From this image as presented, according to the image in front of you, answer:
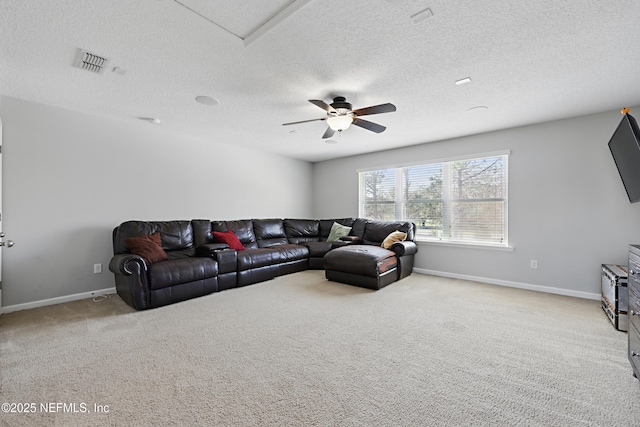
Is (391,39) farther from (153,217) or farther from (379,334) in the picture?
(153,217)

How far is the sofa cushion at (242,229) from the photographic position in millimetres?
4746

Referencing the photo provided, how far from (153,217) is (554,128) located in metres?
6.22

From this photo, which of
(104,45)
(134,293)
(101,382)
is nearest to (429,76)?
(104,45)

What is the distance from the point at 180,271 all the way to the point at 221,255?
23.9 inches

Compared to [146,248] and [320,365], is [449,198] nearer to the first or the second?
[320,365]

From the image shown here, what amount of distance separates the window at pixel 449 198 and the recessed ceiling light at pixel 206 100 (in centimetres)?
372

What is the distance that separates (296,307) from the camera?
3.21 meters

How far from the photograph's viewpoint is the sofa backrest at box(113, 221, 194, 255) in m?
3.61

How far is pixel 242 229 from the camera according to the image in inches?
198

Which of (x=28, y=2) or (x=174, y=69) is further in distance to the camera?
(x=174, y=69)

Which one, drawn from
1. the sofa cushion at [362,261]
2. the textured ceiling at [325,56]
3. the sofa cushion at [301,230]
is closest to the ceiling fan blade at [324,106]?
the textured ceiling at [325,56]

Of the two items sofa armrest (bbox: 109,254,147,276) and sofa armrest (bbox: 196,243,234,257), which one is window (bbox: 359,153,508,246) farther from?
sofa armrest (bbox: 109,254,147,276)

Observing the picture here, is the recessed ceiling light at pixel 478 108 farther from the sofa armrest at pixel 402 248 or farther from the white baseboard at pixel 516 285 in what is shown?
the white baseboard at pixel 516 285

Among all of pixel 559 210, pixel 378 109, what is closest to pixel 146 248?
pixel 378 109
